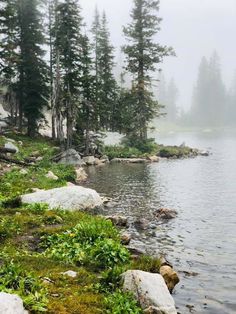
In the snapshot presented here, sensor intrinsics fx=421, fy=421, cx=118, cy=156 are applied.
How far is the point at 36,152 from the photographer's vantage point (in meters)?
40.2

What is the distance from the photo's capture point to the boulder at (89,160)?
41.2 meters

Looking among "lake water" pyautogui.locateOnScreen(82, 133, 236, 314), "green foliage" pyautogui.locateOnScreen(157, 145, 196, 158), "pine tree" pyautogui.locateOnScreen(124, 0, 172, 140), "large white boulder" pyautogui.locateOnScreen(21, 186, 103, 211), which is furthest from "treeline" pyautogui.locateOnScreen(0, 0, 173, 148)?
"large white boulder" pyautogui.locateOnScreen(21, 186, 103, 211)

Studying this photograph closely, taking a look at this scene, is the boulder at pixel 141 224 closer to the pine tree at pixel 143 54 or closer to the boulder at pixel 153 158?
the boulder at pixel 153 158

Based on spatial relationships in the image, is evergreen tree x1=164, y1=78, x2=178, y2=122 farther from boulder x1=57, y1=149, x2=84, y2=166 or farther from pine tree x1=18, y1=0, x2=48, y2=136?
boulder x1=57, y1=149, x2=84, y2=166

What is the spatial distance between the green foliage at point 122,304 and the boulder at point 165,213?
10.6 metres

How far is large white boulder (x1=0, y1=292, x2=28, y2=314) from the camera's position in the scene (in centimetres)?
720

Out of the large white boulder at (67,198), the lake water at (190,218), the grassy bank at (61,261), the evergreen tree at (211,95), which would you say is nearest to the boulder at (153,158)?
A: the lake water at (190,218)

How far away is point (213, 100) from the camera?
142750 mm

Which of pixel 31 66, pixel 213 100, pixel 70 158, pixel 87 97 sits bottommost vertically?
pixel 70 158

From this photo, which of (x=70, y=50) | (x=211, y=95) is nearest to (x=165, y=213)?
(x=70, y=50)

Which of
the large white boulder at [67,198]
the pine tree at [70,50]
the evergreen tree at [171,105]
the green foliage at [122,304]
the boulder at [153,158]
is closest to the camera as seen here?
the green foliage at [122,304]

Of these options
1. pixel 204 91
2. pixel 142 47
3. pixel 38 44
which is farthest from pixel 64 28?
pixel 204 91

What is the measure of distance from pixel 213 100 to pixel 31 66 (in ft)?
→ 340

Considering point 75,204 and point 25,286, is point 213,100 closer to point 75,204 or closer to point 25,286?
point 75,204
